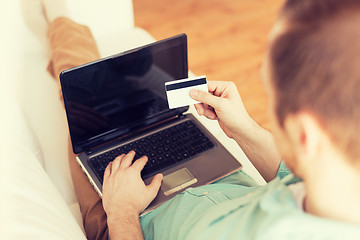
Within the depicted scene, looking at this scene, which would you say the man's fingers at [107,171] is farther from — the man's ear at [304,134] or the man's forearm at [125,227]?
the man's ear at [304,134]

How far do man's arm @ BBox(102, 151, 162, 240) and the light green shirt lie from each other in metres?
0.05

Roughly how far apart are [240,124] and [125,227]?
38 cm

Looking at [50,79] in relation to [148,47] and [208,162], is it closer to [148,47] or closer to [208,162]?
[148,47]

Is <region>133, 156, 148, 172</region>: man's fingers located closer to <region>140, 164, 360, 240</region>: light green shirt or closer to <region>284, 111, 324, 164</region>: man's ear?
<region>140, 164, 360, 240</region>: light green shirt

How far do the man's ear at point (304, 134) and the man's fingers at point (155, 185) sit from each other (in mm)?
496

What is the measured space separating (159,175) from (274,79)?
1.82 ft

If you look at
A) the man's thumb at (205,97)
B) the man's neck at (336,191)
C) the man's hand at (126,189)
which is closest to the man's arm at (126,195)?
the man's hand at (126,189)

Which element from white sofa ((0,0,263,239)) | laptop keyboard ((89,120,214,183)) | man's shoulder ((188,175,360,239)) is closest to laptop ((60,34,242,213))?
laptop keyboard ((89,120,214,183))

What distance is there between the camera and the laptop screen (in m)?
0.97

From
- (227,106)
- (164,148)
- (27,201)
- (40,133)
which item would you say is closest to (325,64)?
(227,106)

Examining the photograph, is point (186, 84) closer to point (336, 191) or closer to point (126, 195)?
point (126, 195)

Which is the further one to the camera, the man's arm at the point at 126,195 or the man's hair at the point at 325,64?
the man's arm at the point at 126,195

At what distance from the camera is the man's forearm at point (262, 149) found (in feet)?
3.04

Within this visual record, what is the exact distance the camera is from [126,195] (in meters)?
0.89
